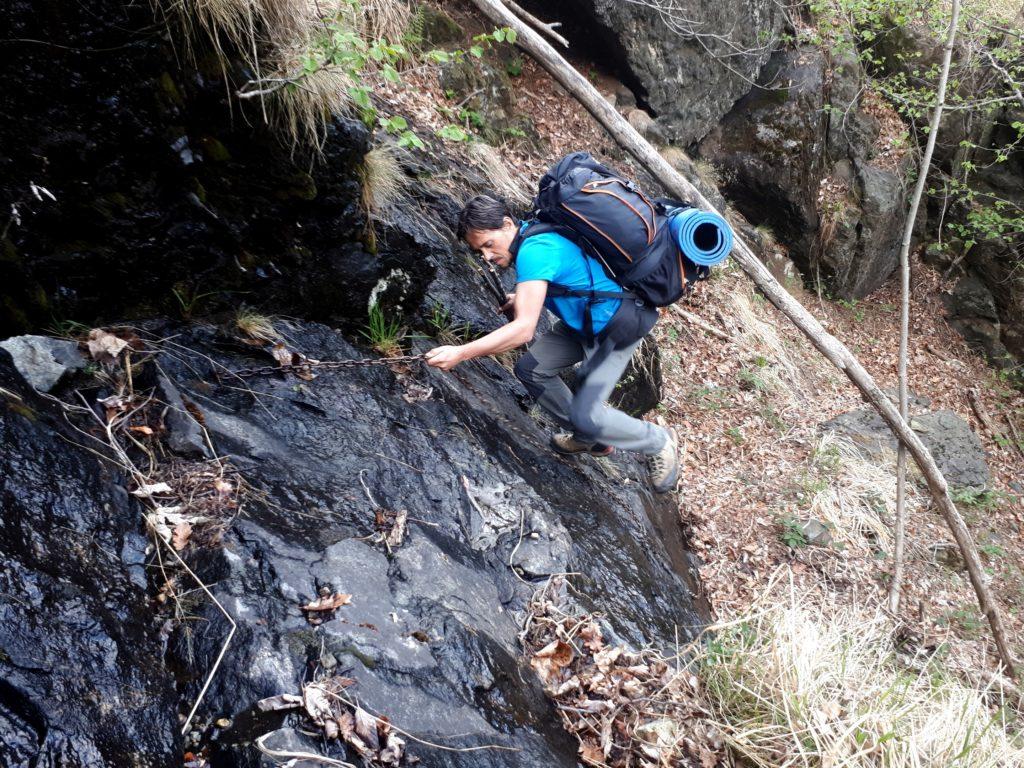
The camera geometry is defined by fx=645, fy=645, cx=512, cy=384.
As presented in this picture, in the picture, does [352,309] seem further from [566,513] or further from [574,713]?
[574,713]

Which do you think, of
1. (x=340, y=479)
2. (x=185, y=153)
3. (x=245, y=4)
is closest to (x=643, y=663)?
(x=340, y=479)

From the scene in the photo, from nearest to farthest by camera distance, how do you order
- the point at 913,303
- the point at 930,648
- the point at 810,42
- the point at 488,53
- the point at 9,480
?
the point at 9,480, the point at 930,648, the point at 488,53, the point at 810,42, the point at 913,303

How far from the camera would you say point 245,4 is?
10.5ft

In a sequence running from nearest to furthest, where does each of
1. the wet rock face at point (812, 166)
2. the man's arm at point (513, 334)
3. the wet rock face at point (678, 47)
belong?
the man's arm at point (513, 334)
the wet rock face at point (678, 47)
the wet rock face at point (812, 166)

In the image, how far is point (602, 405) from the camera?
423 cm

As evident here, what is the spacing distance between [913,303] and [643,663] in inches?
514

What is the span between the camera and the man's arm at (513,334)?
11.2 feet

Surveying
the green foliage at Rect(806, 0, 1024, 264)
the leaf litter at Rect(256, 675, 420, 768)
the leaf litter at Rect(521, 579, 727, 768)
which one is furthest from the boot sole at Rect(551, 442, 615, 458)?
the green foliage at Rect(806, 0, 1024, 264)

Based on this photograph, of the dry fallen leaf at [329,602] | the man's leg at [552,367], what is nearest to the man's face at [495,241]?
the man's leg at [552,367]

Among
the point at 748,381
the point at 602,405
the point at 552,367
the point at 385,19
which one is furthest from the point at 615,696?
the point at 748,381

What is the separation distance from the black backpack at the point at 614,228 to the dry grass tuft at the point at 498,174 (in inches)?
119

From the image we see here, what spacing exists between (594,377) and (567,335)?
0.51m

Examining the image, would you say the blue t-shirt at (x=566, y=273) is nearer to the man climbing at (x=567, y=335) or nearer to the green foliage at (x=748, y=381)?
the man climbing at (x=567, y=335)

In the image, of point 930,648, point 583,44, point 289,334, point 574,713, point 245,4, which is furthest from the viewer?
point 583,44
